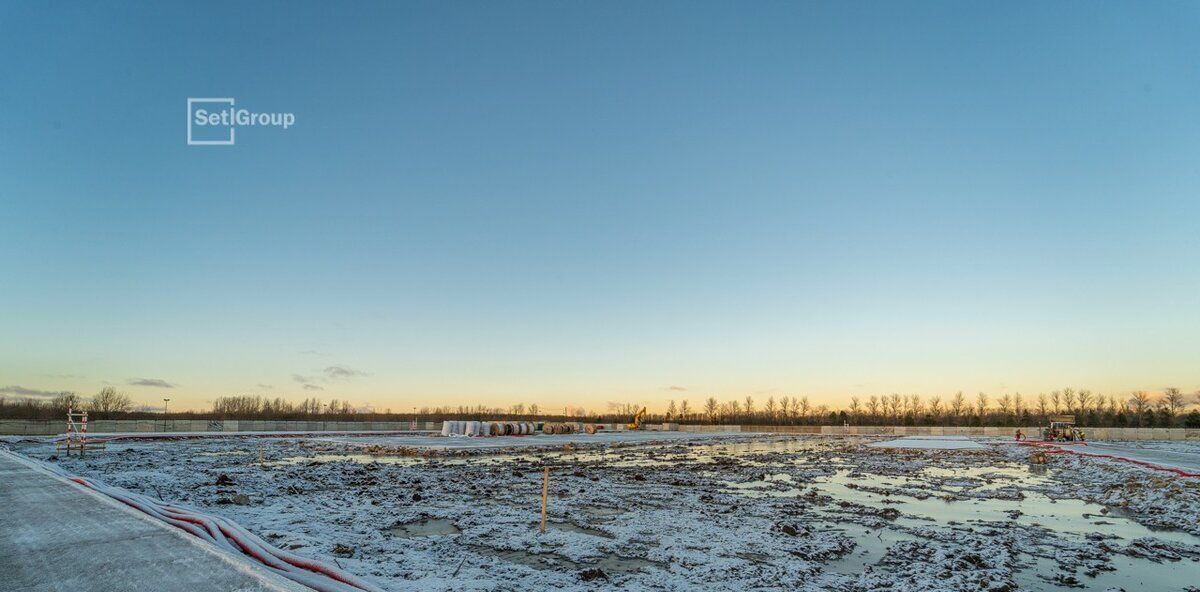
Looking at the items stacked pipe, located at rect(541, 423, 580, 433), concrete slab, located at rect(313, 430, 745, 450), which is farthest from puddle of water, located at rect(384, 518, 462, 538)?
stacked pipe, located at rect(541, 423, 580, 433)

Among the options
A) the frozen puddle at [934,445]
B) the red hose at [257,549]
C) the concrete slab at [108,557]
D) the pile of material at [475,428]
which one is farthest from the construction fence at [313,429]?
the concrete slab at [108,557]

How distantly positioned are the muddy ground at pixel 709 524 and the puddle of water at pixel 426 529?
0.27 ft

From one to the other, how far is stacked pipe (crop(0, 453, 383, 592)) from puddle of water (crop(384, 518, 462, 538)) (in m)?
Result: 2.73

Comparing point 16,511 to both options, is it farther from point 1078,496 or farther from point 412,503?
point 1078,496

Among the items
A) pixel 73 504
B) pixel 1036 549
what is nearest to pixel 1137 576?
pixel 1036 549

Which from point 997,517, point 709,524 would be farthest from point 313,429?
point 997,517

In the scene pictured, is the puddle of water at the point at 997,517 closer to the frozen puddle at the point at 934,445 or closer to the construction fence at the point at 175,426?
the frozen puddle at the point at 934,445

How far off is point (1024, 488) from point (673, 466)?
44.8 feet

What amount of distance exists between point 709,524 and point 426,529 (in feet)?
19.4

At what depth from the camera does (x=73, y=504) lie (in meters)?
11.8

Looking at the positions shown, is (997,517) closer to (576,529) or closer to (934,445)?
(576,529)

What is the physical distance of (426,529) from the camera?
1224 centimetres

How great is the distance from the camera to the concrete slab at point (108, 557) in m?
6.67

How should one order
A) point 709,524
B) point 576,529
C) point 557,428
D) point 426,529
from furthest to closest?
1. point 557,428
2. point 709,524
3. point 576,529
4. point 426,529
